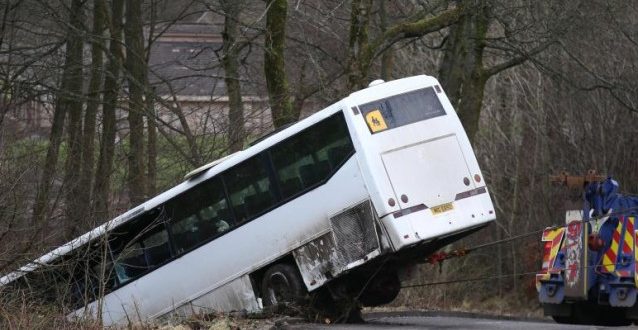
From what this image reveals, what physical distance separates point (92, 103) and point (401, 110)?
424 inches

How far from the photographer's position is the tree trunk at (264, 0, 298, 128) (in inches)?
936

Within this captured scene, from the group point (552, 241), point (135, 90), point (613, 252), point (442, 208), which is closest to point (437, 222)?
point (442, 208)

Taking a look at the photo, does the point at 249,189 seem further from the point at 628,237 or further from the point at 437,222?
the point at 628,237

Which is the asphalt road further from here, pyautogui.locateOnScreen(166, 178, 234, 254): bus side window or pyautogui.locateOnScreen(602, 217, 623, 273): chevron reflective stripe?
pyautogui.locateOnScreen(166, 178, 234, 254): bus side window

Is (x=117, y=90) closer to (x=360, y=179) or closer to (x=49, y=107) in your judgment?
(x=49, y=107)

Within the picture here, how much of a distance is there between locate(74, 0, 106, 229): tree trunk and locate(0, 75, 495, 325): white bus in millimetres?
3696

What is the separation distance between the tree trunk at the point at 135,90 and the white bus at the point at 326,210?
6.34m

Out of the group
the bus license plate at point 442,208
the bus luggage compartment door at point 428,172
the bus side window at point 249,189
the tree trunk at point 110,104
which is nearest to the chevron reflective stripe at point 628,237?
the bus luggage compartment door at point 428,172

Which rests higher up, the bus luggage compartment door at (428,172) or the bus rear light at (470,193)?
the bus luggage compartment door at (428,172)

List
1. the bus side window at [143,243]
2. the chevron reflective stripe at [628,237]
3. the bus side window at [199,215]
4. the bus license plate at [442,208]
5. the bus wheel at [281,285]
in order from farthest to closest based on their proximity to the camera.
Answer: the bus side window at [143,243]
the bus side window at [199,215]
the bus wheel at [281,285]
the bus license plate at [442,208]
the chevron reflective stripe at [628,237]

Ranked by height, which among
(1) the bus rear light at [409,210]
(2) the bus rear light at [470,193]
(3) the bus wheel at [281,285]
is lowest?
(3) the bus wheel at [281,285]

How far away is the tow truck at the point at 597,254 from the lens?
17.6 m

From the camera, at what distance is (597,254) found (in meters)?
17.9

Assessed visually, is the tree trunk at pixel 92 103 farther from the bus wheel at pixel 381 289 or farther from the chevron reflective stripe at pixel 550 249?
the chevron reflective stripe at pixel 550 249
